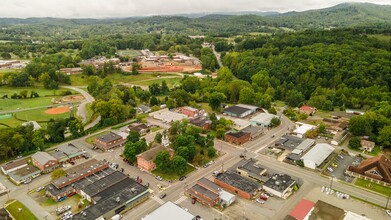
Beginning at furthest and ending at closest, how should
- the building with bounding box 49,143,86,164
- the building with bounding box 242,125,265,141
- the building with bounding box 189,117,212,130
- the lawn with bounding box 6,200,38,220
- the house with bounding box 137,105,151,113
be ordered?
the house with bounding box 137,105,151,113, the building with bounding box 189,117,212,130, the building with bounding box 242,125,265,141, the building with bounding box 49,143,86,164, the lawn with bounding box 6,200,38,220

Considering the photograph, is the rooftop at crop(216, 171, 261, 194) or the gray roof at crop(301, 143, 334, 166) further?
the gray roof at crop(301, 143, 334, 166)

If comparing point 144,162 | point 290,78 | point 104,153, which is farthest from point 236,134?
point 290,78

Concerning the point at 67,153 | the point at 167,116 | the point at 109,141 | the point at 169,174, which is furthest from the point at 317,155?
the point at 67,153

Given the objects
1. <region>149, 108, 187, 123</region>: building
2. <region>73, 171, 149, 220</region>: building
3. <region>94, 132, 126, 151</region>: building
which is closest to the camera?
<region>73, 171, 149, 220</region>: building

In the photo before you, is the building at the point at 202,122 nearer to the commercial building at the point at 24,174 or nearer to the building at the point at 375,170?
the building at the point at 375,170

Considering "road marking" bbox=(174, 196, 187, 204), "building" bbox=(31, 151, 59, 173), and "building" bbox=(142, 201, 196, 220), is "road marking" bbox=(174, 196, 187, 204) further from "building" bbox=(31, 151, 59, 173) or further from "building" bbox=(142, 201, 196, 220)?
"building" bbox=(31, 151, 59, 173)

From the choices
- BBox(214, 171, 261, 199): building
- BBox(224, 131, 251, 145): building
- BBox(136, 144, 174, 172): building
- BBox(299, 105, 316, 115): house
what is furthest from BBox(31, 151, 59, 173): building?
BBox(299, 105, 316, 115): house

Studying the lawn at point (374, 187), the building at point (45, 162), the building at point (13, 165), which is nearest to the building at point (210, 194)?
the lawn at point (374, 187)
